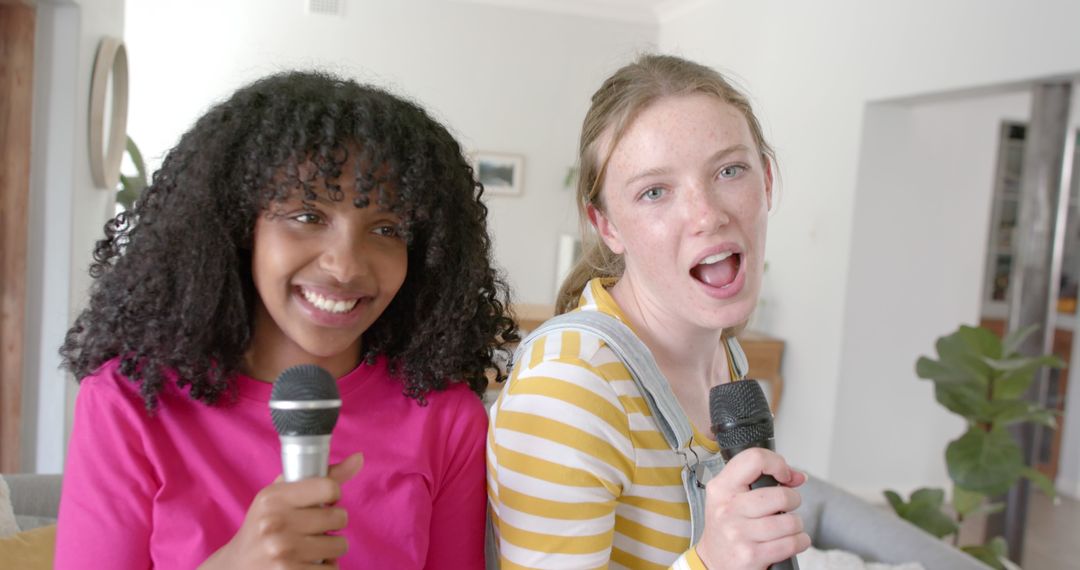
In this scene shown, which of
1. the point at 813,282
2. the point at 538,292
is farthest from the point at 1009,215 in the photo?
the point at 538,292

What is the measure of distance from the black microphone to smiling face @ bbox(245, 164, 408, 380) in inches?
16.6

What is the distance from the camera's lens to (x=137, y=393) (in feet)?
3.41

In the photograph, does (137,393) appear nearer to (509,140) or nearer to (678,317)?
(678,317)

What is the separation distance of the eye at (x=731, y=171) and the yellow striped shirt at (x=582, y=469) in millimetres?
274

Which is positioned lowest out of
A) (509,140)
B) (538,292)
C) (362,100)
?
(538,292)

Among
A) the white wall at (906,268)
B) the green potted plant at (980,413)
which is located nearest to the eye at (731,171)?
the green potted plant at (980,413)

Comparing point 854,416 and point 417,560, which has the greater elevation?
point 417,560

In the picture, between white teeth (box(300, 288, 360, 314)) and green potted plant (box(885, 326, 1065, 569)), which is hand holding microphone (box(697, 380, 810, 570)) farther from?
green potted plant (box(885, 326, 1065, 569))

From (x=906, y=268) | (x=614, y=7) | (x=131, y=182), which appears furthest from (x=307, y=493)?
(x=614, y=7)

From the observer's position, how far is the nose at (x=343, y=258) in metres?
0.98

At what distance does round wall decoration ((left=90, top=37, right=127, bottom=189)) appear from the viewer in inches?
137

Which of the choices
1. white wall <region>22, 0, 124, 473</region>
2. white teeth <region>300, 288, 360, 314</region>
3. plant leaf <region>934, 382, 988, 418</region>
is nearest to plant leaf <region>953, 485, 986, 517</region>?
plant leaf <region>934, 382, 988, 418</region>

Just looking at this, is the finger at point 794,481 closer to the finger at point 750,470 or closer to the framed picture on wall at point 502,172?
the finger at point 750,470

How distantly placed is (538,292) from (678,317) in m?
5.42
